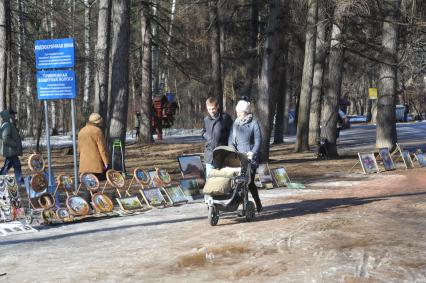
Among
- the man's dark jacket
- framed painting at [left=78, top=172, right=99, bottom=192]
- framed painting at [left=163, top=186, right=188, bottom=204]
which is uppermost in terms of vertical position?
the man's dark jacket

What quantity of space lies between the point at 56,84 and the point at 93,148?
1.72m

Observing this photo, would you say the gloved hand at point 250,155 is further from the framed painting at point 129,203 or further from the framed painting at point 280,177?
the framed painting at point 280,177

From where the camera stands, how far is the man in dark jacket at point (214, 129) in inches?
433

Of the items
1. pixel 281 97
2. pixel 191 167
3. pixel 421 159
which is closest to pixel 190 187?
pixel 191 167

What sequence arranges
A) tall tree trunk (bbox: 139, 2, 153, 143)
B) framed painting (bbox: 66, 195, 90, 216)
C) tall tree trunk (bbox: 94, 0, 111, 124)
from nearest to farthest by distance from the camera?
1. framed painting (bbox: 66, 195, 90, 216)
2. tall tree trunk (bbox: 94, 0, 111, 124)
3. tall tree trunk (bbox: 139, 2, 153, 143)

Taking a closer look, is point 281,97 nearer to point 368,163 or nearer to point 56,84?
point 368,163

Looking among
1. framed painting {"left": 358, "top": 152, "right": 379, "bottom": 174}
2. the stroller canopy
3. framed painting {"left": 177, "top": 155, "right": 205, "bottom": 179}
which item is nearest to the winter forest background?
framed painting {"left": 358, "top": 152, "right": 379, "bottom": 174}

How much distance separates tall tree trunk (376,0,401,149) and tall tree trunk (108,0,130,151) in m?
8.97

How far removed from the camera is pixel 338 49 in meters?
22.7

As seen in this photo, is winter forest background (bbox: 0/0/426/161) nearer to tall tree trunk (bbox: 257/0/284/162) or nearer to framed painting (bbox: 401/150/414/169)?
tall tree trunk (bbox: 257/0/284/162)

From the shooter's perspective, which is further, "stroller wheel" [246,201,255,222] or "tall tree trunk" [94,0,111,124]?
"tall tree trunk" [94,0,111,124]

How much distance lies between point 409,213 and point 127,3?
402 inches

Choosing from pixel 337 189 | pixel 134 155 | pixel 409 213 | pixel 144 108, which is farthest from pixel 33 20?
pixel 409 213

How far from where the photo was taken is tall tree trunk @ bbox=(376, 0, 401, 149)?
22.4 meters
